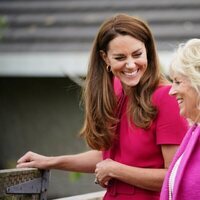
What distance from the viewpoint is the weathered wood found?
159 inches

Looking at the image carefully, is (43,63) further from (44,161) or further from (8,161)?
(44,161)

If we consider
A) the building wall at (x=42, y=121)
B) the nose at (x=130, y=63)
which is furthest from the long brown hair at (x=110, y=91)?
the building wall at (x=42, y=121)

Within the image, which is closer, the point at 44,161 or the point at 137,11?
the point at 44,161

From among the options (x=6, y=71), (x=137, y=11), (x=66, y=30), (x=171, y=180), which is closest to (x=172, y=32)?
(x=137, y=11)

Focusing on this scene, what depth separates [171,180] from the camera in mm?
3666

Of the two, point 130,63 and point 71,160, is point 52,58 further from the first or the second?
point 130,63

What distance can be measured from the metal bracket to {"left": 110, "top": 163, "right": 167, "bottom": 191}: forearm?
463mm

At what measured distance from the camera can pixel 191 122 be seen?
3.69 meters

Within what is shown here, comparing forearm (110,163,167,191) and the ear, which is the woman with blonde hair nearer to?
forearm (110,163,167,191)

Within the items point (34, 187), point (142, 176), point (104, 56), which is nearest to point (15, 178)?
point (34, 187)

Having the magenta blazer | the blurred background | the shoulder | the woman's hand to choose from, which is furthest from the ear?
the blurred background

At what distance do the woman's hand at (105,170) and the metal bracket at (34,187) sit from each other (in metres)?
0.33

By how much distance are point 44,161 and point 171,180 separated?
93 centimetres

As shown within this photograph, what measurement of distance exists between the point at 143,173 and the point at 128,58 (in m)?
0.53
